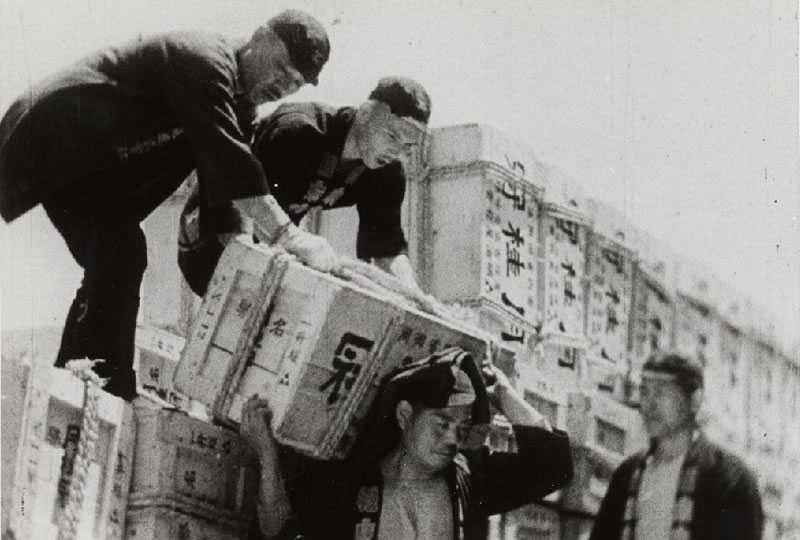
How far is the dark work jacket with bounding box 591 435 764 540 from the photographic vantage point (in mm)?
6121

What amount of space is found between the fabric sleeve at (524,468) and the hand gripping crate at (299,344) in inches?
18.7

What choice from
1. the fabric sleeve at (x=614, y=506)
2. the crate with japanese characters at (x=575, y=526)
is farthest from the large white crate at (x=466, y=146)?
the crate with japanese characters at (x=575, y=526)

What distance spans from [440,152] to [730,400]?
1.42 meters

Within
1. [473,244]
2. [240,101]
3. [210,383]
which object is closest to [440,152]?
[473,244]

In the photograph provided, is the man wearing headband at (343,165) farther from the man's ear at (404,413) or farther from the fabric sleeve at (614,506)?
the fabric sleeve at (614,506)

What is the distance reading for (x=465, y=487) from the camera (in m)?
5.94

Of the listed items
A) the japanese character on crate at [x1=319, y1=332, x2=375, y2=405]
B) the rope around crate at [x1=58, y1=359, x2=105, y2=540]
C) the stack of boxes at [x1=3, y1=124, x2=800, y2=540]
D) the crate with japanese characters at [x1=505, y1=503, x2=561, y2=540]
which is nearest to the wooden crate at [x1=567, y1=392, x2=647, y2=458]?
the stack of boxes at [x1=3, y1=124, x2=800, y2=540]

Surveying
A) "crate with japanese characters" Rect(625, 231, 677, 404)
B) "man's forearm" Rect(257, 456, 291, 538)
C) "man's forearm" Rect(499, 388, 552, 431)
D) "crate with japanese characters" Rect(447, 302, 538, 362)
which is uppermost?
"crate with japanese characters" Rect(625, 231, 677, 404)

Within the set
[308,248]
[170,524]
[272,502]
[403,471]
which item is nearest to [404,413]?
[403,471]

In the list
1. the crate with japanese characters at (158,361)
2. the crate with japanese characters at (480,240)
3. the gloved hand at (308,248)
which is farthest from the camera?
the crate with japanese characters at (480,240)

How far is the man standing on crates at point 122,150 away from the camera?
5828 mm

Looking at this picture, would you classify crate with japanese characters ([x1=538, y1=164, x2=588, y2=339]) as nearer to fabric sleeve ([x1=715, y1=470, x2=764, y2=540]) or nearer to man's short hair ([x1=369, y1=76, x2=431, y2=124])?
man's short hair ([x1=369, y1=76, x2=431, y2=124])

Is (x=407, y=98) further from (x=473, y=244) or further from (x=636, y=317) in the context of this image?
(x=636, y=317)

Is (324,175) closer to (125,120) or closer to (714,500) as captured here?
(125,120)
